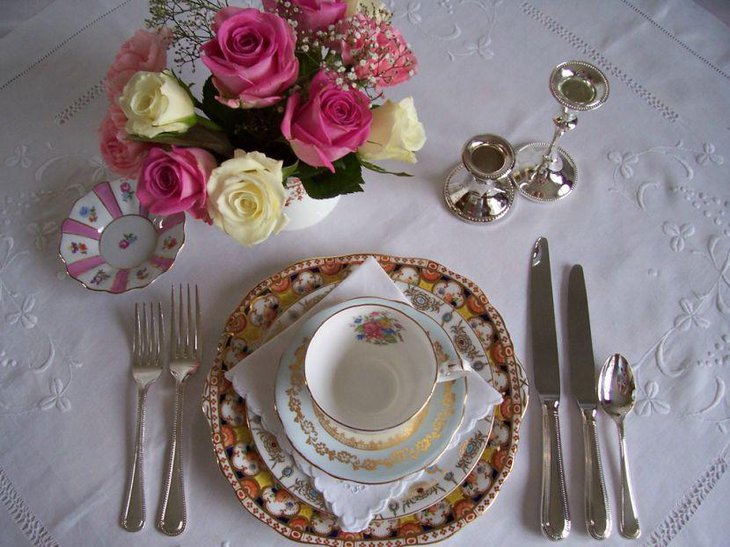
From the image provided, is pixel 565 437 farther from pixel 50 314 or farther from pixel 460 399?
pixel 50 314

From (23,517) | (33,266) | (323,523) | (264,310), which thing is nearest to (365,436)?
(323,523)

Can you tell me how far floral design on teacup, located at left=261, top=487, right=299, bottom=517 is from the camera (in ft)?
2.06

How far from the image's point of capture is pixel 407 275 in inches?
29.4

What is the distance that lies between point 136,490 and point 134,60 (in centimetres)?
51

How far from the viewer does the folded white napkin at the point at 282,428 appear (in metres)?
0.61

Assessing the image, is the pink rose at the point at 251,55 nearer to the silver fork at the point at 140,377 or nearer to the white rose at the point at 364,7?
the white rose at the point at 364,7

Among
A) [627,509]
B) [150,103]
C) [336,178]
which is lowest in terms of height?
[627,509]

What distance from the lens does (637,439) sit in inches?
27.6

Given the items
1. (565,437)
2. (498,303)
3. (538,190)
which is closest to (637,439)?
(565,437)

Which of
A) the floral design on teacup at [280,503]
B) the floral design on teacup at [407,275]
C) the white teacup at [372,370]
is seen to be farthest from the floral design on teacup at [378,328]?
the floral design on teacup at [280,503]

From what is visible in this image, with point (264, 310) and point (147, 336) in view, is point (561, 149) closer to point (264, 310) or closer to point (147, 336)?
point (264, 310)

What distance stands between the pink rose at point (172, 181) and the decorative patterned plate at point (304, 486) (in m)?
0.21

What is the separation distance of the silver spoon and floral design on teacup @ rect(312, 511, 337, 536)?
0.35 metres

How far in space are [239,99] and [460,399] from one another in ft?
1.34
